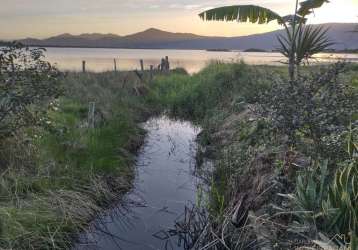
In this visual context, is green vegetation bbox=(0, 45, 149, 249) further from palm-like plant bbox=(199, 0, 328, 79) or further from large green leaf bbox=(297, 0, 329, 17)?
large green leaf bbox=(297, 0, 329, 17)

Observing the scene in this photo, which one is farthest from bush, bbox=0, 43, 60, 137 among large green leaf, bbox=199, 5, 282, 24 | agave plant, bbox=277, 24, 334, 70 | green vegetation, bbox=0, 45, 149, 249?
agave plant, bbox=277, 24, 334, 70

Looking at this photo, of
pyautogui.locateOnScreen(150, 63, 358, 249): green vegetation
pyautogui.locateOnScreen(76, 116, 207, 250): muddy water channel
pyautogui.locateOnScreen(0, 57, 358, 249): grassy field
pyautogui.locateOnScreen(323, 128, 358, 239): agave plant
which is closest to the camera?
pyautogui.locateOnScreen(323, 128, 358, 239): agave plant

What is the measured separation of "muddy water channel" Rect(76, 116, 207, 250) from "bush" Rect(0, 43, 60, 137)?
2504 mm

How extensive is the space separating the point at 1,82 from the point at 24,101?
2.05 ft

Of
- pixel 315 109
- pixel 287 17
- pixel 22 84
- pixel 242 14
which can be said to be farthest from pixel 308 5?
pixel 22 84

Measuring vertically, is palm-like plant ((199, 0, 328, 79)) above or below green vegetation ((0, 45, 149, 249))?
above

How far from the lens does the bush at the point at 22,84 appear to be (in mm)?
7873

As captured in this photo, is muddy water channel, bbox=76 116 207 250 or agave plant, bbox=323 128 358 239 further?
muddy water channel, bbox=76 116 207 250

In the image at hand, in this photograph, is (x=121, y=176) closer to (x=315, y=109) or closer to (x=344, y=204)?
(x=315, y=109)

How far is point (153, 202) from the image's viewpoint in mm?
9016

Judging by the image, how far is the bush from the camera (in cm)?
787

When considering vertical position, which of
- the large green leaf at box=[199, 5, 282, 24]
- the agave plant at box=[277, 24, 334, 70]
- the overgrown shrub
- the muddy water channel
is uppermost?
the large green leaf at box=[199, 5, 282, 24]

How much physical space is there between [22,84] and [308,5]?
29.6 ft

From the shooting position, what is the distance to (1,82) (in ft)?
26.3
